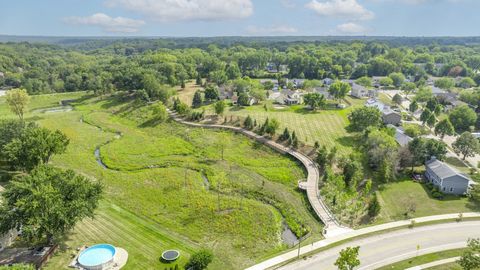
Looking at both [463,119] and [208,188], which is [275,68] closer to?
[463,119]

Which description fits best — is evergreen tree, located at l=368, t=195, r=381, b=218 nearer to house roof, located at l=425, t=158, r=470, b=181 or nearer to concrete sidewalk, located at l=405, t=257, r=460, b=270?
concrete sidewalk, located at l=405, t=257, r=460, b=270

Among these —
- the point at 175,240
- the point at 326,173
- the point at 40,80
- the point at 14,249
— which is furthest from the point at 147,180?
the point at 40,80

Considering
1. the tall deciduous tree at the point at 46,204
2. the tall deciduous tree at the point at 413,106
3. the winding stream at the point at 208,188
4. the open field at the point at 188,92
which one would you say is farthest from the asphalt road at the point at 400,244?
the open field at the point at 188,92

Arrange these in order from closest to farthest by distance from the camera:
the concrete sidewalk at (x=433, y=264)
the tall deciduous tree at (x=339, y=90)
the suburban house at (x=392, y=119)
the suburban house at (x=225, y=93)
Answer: the concrete sidewalk at (x=433, y=264) < the suburban house at (x=392, y=119) < the tall deciduous tree at (x=339, y=90) < the suburban house at (x=225, y=93)

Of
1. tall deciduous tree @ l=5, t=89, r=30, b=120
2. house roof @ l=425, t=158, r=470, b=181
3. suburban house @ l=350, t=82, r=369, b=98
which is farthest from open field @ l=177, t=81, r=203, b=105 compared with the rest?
house roof @ l=425, t=158, r=470, b=181

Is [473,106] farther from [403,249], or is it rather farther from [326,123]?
[403,249]

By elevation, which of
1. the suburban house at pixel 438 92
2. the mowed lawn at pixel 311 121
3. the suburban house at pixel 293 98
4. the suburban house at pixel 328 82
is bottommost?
the mowed lawn at pixel 311 121

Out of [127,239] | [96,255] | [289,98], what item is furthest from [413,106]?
[96,255]

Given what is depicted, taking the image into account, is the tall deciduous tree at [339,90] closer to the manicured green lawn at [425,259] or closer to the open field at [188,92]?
the open field at [188,92]
